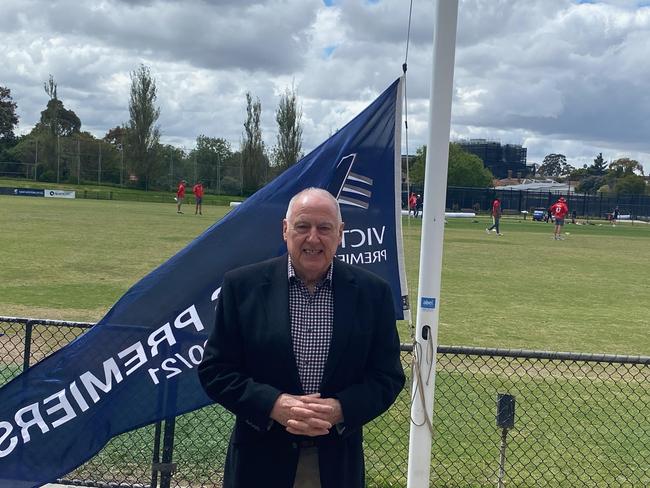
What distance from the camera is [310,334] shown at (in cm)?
263

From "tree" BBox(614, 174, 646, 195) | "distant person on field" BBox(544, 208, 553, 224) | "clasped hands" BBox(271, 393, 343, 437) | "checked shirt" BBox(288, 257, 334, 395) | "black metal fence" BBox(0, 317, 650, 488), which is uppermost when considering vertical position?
"tree" BBox(614, 174, 646, 195)

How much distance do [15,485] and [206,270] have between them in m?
1.51

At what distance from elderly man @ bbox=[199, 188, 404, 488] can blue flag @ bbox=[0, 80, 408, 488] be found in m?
1.03

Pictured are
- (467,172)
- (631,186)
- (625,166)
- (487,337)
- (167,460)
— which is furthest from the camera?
(625,166)

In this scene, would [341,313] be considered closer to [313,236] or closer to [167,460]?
[313,236]

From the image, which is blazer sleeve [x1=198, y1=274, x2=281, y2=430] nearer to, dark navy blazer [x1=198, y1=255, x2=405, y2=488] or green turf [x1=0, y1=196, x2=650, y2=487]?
dark navy blazer [x1=198, y1=255, x2=405, y2=488]

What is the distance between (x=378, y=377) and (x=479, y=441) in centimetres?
313

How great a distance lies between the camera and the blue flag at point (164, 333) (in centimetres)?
357

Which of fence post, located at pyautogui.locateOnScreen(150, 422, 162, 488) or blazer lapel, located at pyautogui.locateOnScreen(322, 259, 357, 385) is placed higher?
blazer lapel, located at pyautogui.locateOnScreen(322, 259, 357, 385)

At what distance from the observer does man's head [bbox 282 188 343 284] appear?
8.79ft

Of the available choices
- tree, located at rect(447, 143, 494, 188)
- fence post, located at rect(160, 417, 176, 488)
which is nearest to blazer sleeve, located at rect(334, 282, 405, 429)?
fence post, located at rect(160, 417, 176, 488)

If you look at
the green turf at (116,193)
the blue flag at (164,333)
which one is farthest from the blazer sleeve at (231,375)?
the green turf at (116,193)

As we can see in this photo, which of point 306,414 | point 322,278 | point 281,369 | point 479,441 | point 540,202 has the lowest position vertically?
point 479,441

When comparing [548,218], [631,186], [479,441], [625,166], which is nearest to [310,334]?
[479,441]
